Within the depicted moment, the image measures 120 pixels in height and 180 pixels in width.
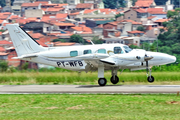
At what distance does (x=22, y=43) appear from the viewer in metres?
29.2

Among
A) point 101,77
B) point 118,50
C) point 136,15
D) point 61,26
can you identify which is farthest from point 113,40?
point 101,77

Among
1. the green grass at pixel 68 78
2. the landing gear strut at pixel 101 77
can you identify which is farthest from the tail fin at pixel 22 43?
the landing gear strut at pixel 101 77

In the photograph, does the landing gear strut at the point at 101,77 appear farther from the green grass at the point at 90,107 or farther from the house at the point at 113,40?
the house at the point at 113,40

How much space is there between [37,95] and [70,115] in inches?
228

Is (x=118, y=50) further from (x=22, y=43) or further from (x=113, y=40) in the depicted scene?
(x=113, y=40)

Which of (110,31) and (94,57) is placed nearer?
(94,57)

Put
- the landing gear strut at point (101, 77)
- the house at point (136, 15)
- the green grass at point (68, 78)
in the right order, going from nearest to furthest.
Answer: the landing gear strut at point (101, 77)
the green grass at point (68, 78)
the house at point (136, 15)

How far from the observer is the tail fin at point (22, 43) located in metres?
29.2

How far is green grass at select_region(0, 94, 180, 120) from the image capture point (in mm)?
16422

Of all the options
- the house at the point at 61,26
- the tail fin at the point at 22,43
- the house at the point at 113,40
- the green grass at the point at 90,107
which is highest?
the house at the point at 61,26

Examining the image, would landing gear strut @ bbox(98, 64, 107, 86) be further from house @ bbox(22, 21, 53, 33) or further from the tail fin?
house @ bbox(22, 21, 53, 33)

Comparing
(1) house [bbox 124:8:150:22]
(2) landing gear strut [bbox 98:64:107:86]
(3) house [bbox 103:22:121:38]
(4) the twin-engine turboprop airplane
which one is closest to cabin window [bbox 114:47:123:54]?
(4) the twin-engine turboprop airplane

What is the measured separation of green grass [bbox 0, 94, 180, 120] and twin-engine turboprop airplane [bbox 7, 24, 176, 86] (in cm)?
539

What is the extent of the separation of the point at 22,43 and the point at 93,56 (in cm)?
570
